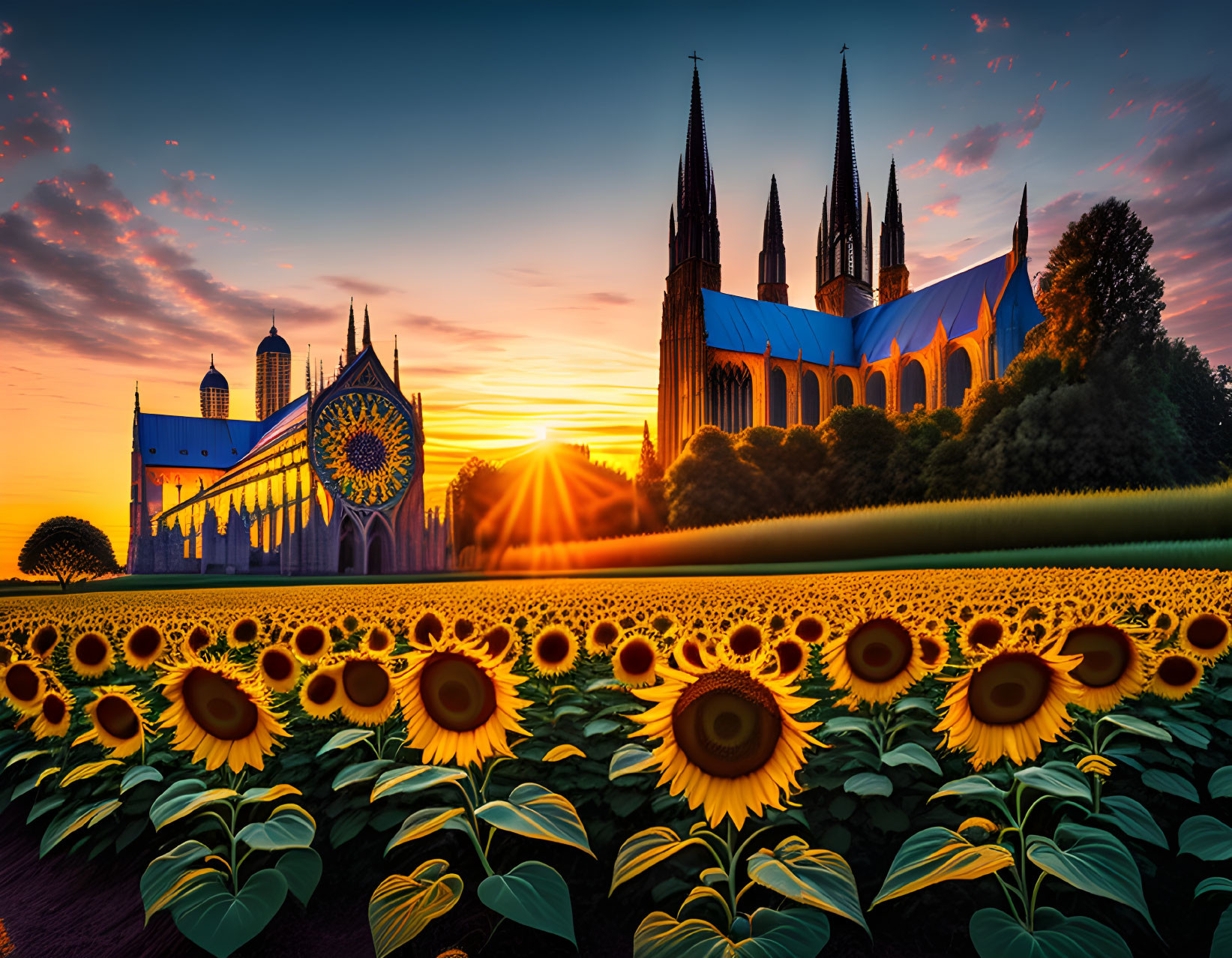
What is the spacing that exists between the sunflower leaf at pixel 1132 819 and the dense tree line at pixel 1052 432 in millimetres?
34337

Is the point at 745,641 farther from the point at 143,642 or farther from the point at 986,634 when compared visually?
the point at 143,642

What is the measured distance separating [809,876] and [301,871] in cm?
156

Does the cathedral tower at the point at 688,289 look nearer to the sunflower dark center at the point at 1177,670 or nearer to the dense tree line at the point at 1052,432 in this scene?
the dense tree line at the point at 1052,432

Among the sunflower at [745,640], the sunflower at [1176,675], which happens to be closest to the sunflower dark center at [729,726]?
the sunflower at [745,640]

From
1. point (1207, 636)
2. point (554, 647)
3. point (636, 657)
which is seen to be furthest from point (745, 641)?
point (1207, 636)

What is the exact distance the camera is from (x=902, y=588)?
8.05 m

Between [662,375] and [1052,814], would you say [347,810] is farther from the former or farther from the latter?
[662,375]

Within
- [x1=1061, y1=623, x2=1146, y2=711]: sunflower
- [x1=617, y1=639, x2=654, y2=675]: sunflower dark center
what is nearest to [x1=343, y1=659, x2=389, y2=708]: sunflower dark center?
[x1=617, y1=639, x2=654, y2=675]: sunflower dark center

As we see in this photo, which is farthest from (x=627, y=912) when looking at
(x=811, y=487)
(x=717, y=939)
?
(x=811, y=487)

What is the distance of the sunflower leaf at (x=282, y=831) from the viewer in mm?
2074

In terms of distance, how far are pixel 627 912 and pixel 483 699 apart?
1.00m

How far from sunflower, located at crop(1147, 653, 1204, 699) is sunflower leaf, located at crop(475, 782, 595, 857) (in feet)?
8.84

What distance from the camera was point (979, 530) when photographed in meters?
20.4

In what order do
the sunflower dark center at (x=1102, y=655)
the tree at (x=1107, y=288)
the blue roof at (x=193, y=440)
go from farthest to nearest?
the blue roof at (x=193, y=440)
the tree at (x=1107, y=288)
the sunflower dark center at (x=1102, y=655)
